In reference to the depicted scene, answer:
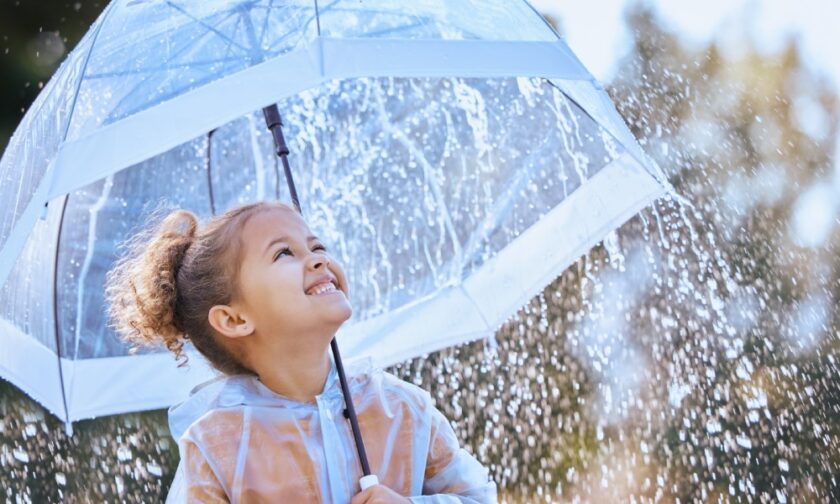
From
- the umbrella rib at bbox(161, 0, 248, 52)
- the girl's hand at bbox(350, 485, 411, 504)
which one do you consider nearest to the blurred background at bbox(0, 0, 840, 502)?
the umbrella rib at bbox(161, 0, 248, 52)

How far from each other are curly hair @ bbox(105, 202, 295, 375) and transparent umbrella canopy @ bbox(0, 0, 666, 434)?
0.23 meters

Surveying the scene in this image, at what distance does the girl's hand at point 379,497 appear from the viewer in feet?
6.89

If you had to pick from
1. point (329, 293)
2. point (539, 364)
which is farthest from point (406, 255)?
point (539, 364)

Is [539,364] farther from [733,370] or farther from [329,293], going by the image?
[329,293]

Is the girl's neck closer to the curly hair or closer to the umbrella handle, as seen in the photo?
the curly hair

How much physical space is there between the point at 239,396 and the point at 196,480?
0.60 ft

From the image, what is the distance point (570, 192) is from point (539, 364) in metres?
5.96

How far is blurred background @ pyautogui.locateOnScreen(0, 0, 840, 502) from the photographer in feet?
25.8

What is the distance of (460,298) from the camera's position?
9.99 ft

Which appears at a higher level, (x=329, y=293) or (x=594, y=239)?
A: (x=329, y=293)

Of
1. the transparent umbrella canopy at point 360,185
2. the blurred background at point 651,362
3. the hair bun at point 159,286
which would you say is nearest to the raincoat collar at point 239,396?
the hair bun at point 159,286

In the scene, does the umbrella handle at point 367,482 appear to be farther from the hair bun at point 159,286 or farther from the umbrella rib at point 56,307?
the umbrella rib at point 56,307

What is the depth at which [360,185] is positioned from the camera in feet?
10.1

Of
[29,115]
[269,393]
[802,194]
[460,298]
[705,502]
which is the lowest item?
[705,502]
